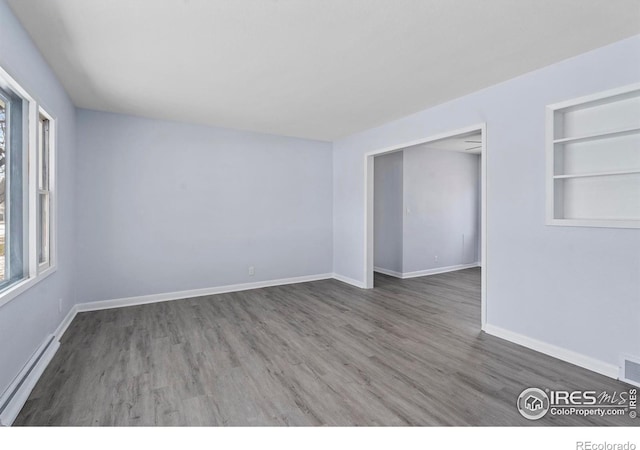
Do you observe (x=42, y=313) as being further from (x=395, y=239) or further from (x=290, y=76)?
(x=395, y=239)

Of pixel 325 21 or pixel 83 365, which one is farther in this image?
pixel 83 365

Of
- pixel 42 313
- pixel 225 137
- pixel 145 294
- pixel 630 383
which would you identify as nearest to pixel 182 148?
pixel 225 137

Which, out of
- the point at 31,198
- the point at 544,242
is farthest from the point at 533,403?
the point at 31,198

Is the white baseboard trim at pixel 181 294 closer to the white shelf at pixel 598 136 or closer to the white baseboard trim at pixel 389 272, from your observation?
the white baseboard trim at pixel 389 272

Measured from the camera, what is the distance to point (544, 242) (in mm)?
2820

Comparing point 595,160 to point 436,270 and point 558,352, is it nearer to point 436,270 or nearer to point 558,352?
point 558,352

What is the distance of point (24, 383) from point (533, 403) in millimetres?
3429

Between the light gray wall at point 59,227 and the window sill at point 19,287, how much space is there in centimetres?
5

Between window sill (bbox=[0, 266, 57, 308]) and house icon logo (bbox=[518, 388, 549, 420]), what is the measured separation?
→ 327 cm

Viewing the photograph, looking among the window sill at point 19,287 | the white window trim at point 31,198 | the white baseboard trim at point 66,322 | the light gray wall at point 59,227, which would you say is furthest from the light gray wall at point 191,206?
the window sill at point 19,287

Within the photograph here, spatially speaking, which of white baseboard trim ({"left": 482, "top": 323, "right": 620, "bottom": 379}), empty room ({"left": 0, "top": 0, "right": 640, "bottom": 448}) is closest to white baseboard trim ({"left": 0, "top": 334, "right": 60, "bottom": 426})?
empty room ({"left": 0, "top": 0, "right": 640, "bottom": 448})

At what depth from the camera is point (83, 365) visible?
2605 millimetres

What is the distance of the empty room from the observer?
6.67ft
